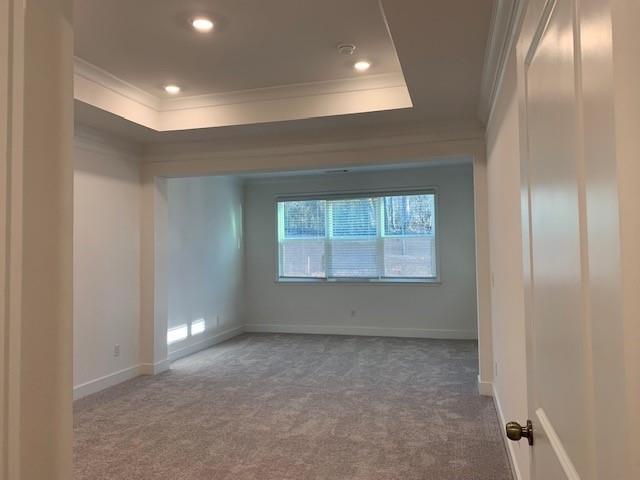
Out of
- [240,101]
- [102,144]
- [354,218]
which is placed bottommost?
[354,218]

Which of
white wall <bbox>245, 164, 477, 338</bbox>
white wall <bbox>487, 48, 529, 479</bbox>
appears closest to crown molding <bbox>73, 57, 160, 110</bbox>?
white wall <bbox>487, 48, 529, 479</bbox>

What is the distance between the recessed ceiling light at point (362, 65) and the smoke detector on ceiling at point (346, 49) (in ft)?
0.67

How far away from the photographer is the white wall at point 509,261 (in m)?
2.25

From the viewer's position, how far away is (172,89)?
389cm

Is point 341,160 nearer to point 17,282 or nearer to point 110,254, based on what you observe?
point 110,254

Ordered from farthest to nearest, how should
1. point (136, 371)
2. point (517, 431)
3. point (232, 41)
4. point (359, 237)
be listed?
1. point (359, 237)
2. point (136, 371)
3. point (232, 41)
4. point (517, 431)

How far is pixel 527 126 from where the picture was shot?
1.11 meters

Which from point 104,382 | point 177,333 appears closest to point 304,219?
point 177,333

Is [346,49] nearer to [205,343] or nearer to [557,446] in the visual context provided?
[557,446]

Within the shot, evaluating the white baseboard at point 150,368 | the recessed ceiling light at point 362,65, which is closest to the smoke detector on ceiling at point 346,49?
the recessed ceiling light at point 362,65

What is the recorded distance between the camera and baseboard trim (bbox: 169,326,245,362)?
5.53 m

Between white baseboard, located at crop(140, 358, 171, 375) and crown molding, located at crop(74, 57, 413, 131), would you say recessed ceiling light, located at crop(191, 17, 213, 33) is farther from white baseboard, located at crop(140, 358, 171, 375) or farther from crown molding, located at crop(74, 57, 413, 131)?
white baseboard, located at crop(140, 358, 171, 375)

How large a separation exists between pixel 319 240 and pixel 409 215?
1.47m

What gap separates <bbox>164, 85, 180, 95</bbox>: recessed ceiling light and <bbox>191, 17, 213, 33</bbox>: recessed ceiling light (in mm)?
1120
